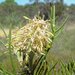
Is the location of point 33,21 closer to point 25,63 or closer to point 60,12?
point 25,63

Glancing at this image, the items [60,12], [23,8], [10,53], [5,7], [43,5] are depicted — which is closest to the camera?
[10,53]

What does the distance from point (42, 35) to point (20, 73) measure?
156 millimetres

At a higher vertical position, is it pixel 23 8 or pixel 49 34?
pixel 49 34

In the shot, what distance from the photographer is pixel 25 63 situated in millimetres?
1162

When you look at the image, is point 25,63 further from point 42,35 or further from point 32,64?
point 42,35

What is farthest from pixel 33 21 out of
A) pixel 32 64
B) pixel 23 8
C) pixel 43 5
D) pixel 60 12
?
pixel 23 8

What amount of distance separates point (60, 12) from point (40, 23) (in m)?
26.3

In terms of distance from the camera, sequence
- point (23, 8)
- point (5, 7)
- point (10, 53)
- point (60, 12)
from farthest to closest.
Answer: point (23, 8), point (5, 7), point (60, 12), point (10, 53)

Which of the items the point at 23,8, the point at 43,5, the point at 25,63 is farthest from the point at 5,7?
the point at 25,63

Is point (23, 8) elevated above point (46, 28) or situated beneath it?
situated beneath

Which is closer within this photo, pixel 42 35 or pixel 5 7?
pixel 42 35

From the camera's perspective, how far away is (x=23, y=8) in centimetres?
3922

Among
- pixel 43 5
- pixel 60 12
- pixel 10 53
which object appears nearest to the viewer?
pixel 10 53

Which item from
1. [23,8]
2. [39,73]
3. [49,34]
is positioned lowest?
[23,8]
